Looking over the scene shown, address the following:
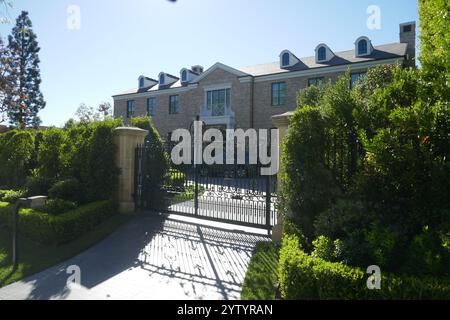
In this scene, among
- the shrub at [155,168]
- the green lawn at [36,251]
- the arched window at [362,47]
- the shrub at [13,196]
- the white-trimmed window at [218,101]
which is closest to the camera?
the green lawn at [36,251]

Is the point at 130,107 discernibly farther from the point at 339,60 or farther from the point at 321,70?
the point at 339,60

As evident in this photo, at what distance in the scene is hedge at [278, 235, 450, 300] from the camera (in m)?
3.45

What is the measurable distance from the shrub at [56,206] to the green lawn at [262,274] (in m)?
5.38

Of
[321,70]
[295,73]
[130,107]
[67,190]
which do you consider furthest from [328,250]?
[130,107]

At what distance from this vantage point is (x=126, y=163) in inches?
392

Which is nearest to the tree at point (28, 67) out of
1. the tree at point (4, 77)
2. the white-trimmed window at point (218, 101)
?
the tree at point (4, 77)

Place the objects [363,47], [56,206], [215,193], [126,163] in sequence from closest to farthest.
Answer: [56,206] → [215,193] → [126,163] → [363,47]

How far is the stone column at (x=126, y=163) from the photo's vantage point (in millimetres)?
9766

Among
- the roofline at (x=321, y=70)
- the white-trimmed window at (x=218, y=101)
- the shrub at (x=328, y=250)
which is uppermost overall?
the roofline at (x=321, y=70)

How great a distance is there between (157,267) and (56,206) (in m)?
3.93

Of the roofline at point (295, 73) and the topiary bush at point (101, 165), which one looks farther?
the roofline at point (295, 73)

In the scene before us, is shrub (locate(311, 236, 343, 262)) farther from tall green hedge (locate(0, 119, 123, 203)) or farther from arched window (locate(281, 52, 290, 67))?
arched window (locate(281, 52, 290, 67))

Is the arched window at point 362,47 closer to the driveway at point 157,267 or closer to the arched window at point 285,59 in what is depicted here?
the arched window at point 285,59

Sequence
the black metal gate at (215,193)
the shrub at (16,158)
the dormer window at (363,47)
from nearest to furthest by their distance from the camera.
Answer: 1. the black metal gate at (215,193)
2. the shrub at (16,158)
3. the dormer window at (363,47)
